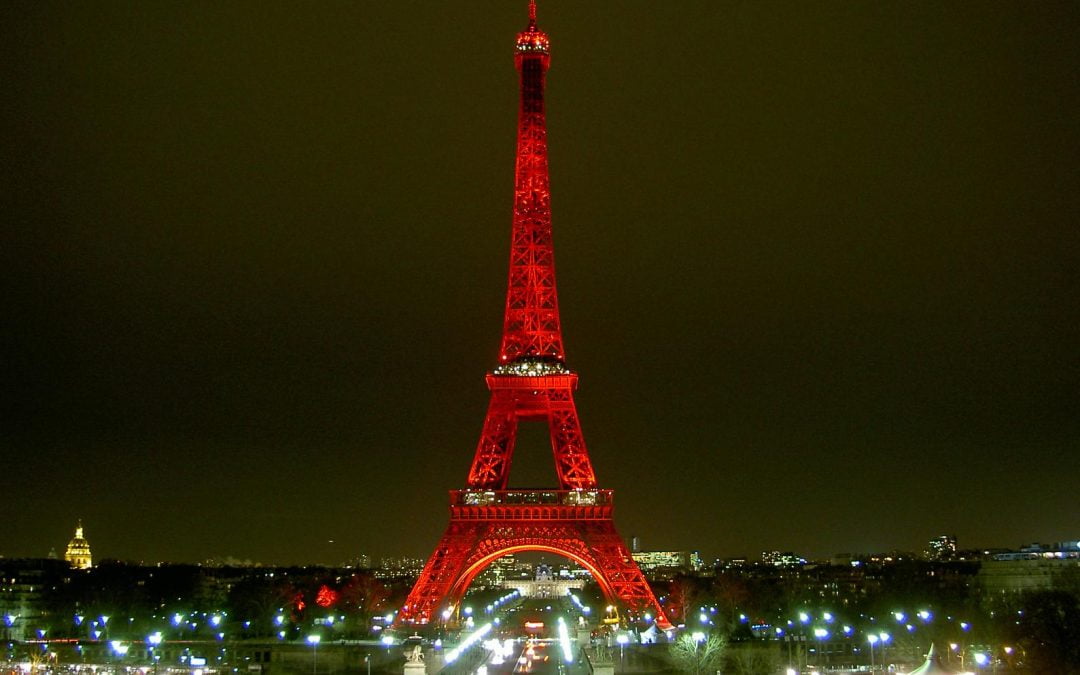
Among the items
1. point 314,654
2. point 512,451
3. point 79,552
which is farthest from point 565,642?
point 79,552

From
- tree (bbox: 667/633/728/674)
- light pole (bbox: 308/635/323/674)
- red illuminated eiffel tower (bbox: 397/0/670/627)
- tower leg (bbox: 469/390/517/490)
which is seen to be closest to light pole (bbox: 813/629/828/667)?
tree (bbox: 667/633/728/674)

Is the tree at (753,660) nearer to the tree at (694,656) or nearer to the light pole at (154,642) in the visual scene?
the tree at (694,656)

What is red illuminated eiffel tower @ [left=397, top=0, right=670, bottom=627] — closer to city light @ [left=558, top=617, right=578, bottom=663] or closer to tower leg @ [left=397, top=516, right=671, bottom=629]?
tower leg @ [left=397, top=516, right=671, bottom=629]

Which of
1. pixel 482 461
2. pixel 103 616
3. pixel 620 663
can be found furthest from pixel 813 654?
pixel 103 616

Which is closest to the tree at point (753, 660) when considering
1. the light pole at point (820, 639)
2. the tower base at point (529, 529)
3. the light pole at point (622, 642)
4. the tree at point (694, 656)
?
the tree at point (694, 656)

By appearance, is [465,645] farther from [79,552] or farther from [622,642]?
[79,552]
